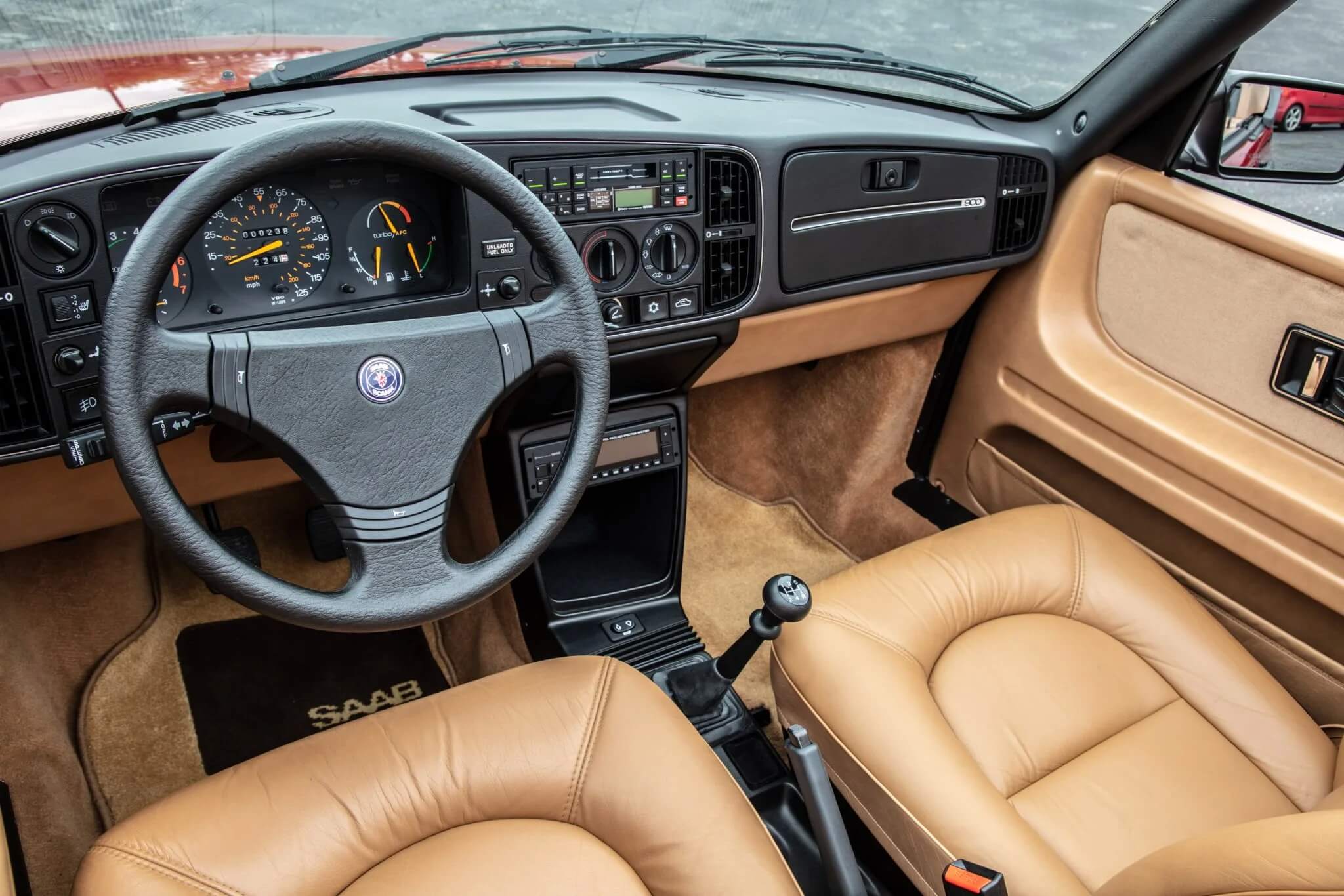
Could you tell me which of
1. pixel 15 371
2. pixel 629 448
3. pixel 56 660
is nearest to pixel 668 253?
pixel 629 448

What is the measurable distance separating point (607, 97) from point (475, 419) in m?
0.82

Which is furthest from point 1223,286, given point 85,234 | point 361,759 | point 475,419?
point 85,234

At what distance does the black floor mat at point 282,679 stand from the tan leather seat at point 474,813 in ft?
2.58

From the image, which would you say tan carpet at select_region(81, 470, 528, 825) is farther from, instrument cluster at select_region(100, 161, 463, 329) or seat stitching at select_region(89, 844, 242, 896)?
seat stitching at select_region(89, 844, 242, 896)

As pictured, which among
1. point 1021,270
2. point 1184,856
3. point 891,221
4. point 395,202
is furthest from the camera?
point 1021,270

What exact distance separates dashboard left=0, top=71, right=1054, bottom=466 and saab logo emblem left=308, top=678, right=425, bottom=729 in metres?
0.70

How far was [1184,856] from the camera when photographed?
90 cm

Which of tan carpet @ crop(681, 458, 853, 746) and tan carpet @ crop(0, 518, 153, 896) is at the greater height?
tan carpet @ crop(0, 518, 153, 896)

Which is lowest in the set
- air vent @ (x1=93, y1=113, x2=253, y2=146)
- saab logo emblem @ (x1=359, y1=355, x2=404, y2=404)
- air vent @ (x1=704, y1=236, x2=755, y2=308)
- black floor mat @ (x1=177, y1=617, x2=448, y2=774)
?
black floor mat @ (x1=177, y1=617, x2=448, y2=774)

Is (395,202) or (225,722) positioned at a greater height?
(395,202)

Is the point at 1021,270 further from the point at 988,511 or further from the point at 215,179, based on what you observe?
the point at 215,179

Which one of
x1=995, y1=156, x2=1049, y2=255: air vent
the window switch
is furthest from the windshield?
the window switch

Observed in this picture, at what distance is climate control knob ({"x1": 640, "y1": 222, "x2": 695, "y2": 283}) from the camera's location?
157 centimetres

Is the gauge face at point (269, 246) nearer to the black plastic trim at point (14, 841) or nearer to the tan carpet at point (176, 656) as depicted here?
the tan carpet at point (176, 656)
